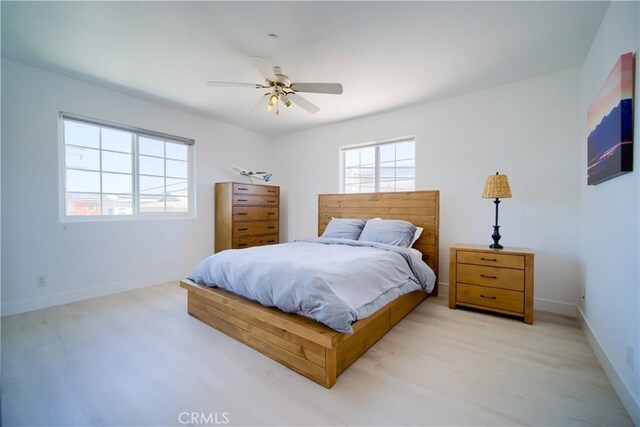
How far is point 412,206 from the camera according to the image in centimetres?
342

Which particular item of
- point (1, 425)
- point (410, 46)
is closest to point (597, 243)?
point (410, 46)

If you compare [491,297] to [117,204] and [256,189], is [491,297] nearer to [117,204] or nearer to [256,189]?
[256,189]

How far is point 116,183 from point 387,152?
3.64 meters

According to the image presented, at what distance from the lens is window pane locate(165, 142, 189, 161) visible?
12.5ft

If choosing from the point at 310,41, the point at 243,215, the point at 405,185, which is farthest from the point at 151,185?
the point at 405,185

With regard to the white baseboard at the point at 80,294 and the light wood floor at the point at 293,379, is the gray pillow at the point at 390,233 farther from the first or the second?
the white baseboard at the point at 80,294

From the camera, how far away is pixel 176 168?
12.8 ft

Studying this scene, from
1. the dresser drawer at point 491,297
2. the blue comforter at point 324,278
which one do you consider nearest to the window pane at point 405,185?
the blue comforter at point 324,278

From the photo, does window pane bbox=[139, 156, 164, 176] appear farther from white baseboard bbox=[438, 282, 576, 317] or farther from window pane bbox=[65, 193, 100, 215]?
white baseboard bbox=[438, 282, 576, 317]

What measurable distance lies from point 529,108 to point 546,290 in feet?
6.29

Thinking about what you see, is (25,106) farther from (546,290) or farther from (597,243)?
(546,290)

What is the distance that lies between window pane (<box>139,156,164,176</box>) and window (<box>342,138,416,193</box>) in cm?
272

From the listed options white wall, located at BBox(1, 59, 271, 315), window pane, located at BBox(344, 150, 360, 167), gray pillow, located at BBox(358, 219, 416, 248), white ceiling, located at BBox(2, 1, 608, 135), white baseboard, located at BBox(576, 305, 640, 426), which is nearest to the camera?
white baseboard, located at BBox(576, 305, 640, 426)

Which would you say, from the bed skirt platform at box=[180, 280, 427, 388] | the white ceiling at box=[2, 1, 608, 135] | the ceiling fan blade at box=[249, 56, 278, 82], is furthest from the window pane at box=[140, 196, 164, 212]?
the ceiling fan blade at box=[249, 56, 278, 82]
